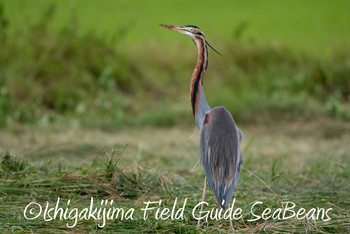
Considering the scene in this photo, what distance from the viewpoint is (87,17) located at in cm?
1164

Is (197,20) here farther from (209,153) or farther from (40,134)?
(209,153)

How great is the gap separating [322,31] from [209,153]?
367 inches

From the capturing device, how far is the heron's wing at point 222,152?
8.45 ft

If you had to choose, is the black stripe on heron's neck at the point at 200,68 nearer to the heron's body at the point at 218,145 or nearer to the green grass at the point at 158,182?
the heron's body at the point at 218,145

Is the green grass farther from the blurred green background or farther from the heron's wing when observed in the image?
the blurred green background

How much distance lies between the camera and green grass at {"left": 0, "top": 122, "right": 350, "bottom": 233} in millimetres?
2680

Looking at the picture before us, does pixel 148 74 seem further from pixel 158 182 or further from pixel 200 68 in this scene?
pixel 200 68

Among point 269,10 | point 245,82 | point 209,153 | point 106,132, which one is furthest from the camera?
point 269,10

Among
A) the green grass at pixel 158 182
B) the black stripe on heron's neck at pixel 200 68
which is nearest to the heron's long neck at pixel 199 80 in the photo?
the black stripe on heron's neck at pixel 200 68

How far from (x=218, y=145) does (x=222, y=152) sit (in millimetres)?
42

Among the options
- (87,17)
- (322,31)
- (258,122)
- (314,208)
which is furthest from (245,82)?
(314,208)

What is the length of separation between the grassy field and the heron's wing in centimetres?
24

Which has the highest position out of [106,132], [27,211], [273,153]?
[27,211]

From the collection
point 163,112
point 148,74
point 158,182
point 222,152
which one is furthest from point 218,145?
point 148,74
